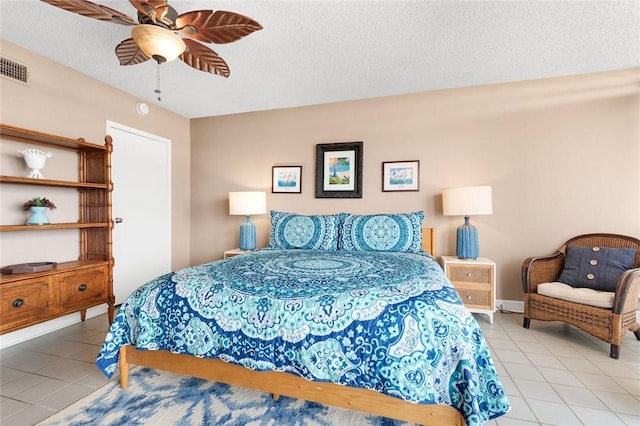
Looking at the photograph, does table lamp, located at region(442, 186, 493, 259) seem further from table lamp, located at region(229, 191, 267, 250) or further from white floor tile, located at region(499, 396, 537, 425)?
table lamp, located at region(229, 191, 267, 250)

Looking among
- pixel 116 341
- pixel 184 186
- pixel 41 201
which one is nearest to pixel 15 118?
pixel 41 201

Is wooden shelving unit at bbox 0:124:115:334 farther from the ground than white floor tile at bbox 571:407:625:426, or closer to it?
farther from the ground

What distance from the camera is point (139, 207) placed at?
3523mm

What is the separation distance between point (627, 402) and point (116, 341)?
296cm

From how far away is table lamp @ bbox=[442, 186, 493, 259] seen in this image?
2.81 meters

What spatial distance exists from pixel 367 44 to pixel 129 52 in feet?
5.93

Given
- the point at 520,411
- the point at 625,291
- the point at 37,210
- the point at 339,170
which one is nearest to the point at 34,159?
the point at 37,210

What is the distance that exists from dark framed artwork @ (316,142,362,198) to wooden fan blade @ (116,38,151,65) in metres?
2.11

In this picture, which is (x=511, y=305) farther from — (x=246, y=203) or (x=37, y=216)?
(x=37, y=216)

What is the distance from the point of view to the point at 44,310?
7.13 feet

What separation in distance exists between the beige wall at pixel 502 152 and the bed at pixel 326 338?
72.5 inches

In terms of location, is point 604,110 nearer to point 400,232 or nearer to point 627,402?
point 400,232

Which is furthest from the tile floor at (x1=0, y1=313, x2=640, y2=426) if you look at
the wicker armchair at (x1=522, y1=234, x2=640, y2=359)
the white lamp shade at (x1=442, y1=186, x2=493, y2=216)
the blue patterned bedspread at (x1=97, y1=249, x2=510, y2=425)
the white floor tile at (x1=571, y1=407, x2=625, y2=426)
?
the white lamp shade at (x1=442, y1=186, x2=493, y2=216)

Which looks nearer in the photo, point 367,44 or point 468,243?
point 367,44
